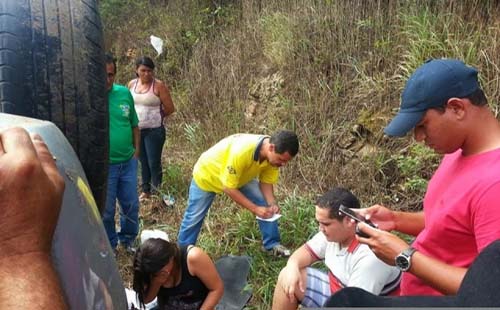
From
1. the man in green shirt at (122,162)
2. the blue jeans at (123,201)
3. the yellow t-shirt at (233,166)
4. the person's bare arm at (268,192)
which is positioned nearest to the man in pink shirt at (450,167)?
the yellow t-shirt at (233,166)

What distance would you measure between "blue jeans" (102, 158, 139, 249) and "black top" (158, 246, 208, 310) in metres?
1.21

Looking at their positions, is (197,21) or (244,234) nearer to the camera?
(244,234)

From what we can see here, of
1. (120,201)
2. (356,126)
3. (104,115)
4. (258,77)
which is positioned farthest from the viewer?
(258,77)

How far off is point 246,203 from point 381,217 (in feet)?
5.68

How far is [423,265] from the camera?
1754 millimetres

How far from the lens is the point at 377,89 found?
5.09m

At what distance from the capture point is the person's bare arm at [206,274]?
3053mm

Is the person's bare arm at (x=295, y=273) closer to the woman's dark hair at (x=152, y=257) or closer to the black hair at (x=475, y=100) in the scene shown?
the woman's dark hair at (x=152, y=257)

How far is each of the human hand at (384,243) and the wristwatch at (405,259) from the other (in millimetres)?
26

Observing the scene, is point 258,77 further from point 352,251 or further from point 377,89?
point 352,251

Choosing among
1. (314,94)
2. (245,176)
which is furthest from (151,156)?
(245,176)

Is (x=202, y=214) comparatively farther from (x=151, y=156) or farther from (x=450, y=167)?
(x=450, y=167)

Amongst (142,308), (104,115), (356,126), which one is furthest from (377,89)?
(104,115)

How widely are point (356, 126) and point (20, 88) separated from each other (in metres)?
3.47
